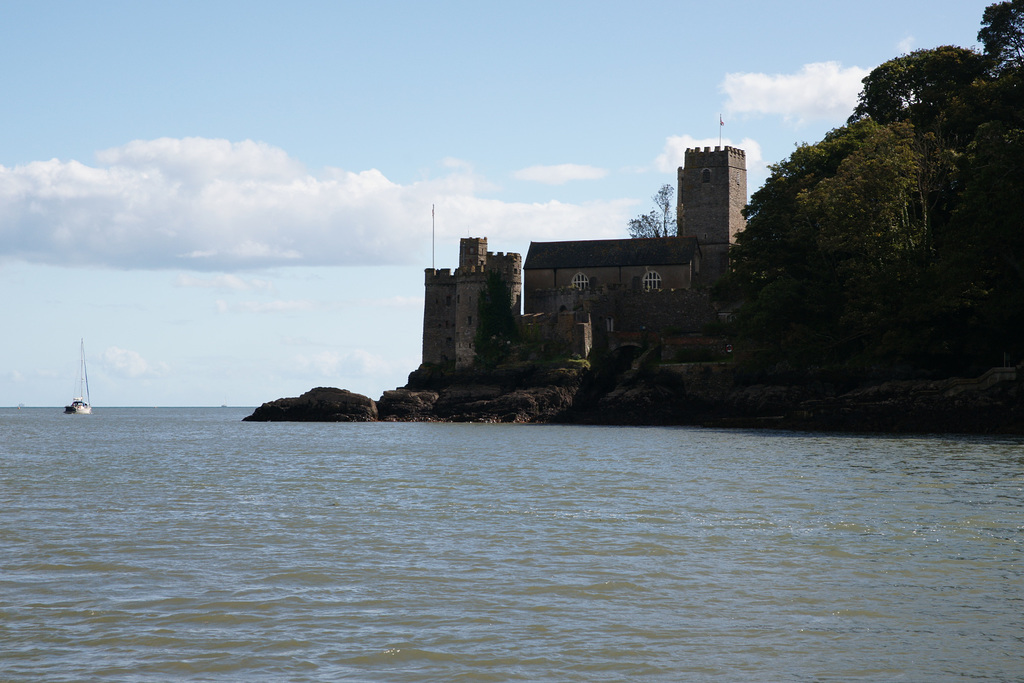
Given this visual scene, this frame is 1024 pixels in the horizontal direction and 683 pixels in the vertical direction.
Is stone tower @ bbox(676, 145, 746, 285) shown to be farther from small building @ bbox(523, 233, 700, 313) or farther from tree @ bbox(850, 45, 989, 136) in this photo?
tree @ bbox(850, 45, 989, 136)

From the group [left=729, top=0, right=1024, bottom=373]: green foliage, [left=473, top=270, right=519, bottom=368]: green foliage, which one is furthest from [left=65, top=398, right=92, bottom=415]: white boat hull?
[left=729, top=0, right=1024, bottom=373]: green foliage

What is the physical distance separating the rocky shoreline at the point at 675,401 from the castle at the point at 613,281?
2.82 m

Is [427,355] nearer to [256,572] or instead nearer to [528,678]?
[256,572]

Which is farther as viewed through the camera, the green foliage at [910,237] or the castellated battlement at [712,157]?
the castellated battlement at [712,157]

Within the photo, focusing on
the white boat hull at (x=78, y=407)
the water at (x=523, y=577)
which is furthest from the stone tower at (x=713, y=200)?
the white boat hull at (x=78, y=407)

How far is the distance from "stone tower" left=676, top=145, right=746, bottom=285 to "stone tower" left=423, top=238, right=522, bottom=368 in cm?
1461

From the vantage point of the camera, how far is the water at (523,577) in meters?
8.73

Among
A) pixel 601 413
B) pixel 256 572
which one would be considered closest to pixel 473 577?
pixel 256 572

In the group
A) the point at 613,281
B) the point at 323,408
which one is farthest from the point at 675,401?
the point at 323,408

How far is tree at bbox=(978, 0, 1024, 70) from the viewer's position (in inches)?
2074

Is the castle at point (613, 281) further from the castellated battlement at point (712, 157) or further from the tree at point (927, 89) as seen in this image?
the tree at point (927, 89)

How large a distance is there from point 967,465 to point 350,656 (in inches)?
886

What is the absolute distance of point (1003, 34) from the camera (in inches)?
2094

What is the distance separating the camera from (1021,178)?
40.1 metres
